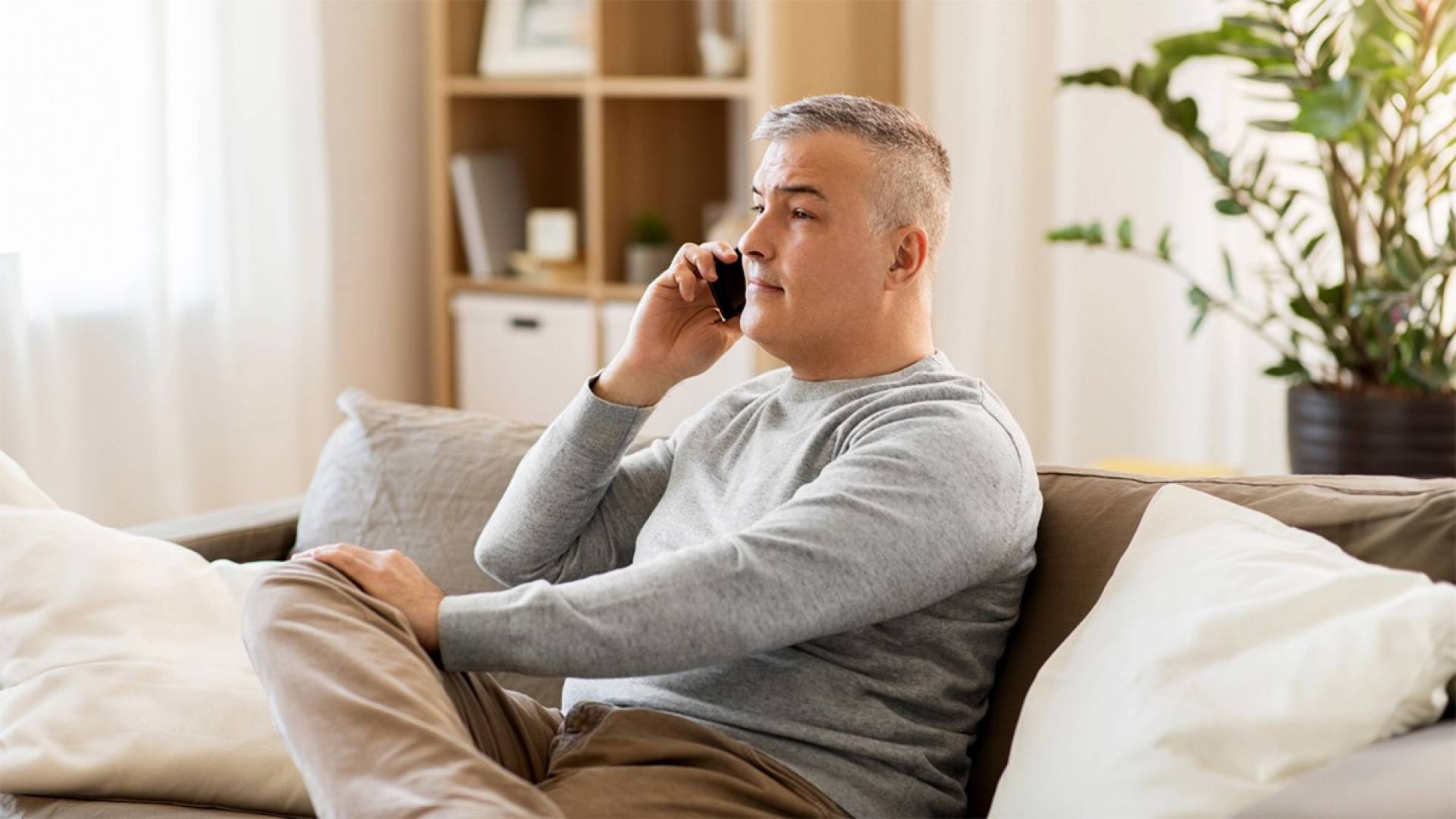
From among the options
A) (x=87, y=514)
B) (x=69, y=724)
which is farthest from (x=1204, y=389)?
(x=69, y=724)

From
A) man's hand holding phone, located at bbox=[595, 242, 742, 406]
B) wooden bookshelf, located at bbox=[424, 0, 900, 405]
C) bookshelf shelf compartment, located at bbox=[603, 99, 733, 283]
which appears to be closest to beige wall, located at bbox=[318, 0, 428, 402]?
Answer: wooden bookshelf, located at bbox=[424, 0, 900, 405]

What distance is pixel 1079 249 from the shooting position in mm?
3727

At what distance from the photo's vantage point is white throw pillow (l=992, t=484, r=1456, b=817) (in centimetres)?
131

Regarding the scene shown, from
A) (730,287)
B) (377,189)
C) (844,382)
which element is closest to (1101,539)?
(844,382)

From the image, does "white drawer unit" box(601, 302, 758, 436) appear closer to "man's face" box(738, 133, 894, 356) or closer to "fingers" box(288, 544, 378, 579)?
"man's face" box(738, 133, 894, 356)

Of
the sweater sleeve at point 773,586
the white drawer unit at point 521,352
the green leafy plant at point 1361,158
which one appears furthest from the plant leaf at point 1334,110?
the white drawer unit at point 521,352

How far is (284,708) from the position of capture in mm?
1456

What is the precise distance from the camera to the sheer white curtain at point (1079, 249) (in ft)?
Answer: 11.8

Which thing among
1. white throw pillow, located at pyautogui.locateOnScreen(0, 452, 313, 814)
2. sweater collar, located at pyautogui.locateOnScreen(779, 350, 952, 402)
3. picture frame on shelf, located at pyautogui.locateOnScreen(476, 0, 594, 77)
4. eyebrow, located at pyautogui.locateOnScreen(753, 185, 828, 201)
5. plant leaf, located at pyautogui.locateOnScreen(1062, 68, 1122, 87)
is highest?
picture frame on shelf, located at pyautogui.locateOnScreen(476, 0, 594, 77)

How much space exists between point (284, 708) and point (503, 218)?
277 centimetres

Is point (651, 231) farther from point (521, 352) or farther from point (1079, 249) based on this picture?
point (1079, 249)

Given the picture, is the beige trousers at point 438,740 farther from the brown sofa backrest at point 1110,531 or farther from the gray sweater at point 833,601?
the brown sofa backrest at point 1110,531

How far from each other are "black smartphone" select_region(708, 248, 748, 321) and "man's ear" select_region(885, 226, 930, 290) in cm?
21

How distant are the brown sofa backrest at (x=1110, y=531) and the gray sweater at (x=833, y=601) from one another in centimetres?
3
